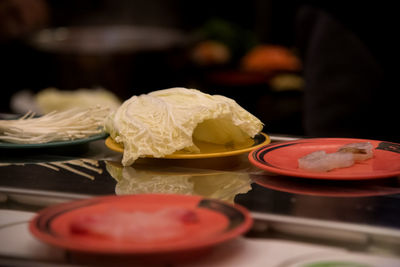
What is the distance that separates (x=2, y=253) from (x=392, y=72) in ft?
10.3

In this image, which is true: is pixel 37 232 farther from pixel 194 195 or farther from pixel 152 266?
pixel 194 195

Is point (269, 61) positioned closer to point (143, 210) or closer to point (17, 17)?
point (17, 17)

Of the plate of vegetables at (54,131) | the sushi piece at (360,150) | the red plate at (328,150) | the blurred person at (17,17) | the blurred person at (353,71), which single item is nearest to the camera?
the red plate at (328,150)

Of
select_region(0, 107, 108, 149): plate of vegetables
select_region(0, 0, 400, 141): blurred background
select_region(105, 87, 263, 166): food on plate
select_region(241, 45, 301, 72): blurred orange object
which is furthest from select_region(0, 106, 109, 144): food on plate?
select_region(241, 45, 301, 72): blurred orange object

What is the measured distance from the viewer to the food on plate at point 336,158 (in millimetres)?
1418

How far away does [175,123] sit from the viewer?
5.16 ft

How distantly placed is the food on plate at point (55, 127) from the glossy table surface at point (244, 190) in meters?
0.05

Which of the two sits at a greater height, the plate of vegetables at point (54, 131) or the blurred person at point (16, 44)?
the blurred person at point (16, 44)

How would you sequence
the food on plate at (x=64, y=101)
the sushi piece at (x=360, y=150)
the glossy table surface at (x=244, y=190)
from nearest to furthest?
the glossy table surface at (x=244, y=190)
the sushi piece at (x=360, y=150)
the food on plate at (x=64, y=101)

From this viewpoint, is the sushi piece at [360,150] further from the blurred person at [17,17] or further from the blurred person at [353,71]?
the blurred person at [17,17]

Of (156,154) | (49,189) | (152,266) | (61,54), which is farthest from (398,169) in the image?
(61,54)

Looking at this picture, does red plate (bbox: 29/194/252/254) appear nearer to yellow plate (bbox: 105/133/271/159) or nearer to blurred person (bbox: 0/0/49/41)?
yellow plate (bbox: 105/133/271/159)

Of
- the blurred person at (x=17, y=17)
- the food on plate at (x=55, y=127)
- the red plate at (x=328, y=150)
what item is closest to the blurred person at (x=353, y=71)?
the red plate at (x=328, y=150)

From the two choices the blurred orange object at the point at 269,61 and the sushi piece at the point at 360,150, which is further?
the blurred orange object at the point at 269,61
